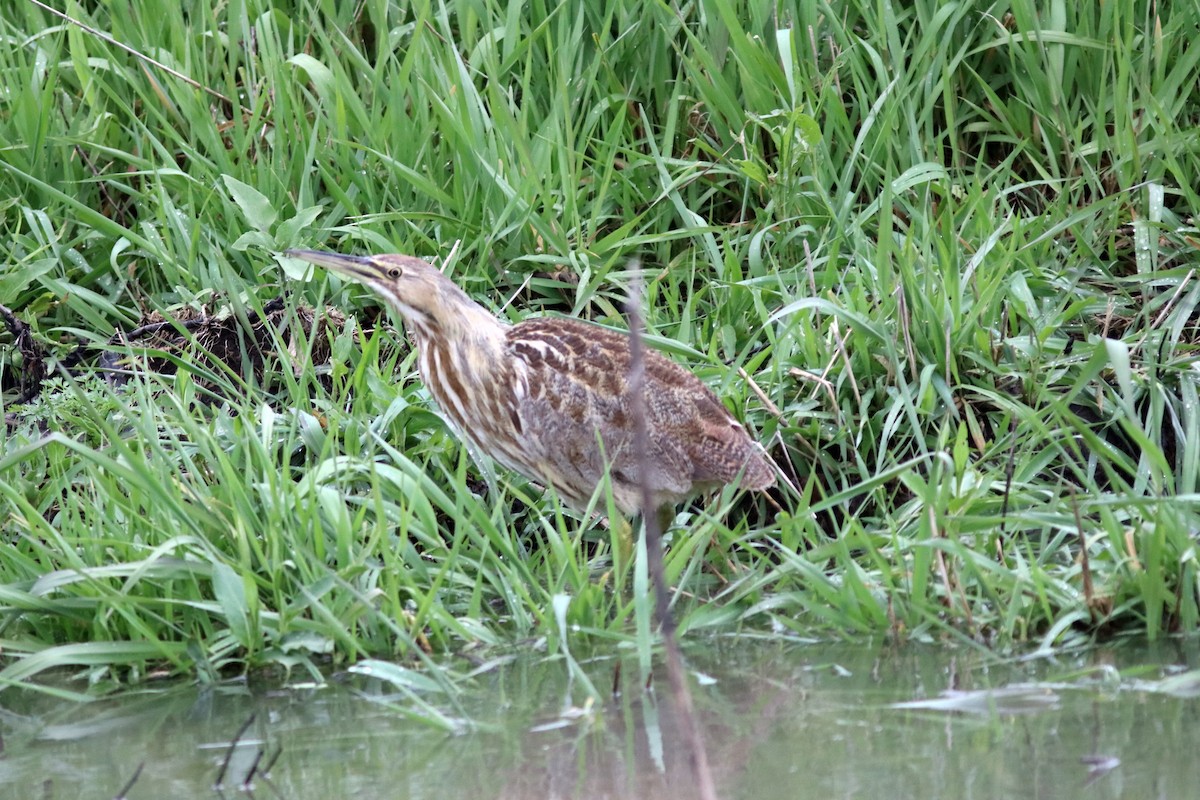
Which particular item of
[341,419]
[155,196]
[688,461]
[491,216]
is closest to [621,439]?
[688,461]

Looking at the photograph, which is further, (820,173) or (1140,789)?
(820,173)

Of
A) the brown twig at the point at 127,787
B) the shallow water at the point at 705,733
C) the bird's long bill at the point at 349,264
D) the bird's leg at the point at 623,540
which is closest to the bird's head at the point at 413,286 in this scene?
the bird's long bill at the point at 349,264

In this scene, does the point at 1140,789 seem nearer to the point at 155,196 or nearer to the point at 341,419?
the point at 341,419

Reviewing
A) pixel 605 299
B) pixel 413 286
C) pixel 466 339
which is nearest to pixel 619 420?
pixel 466 339

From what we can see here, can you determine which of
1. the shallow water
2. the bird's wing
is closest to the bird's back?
the bird's wing

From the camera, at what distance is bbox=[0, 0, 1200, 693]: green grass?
129 inches

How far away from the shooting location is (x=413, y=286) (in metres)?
4.00

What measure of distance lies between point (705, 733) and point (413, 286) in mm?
1594

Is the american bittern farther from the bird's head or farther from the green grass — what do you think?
the green grass

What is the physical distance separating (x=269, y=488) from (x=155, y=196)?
178 cm

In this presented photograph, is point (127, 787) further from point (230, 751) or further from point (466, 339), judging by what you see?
point (466, 339)

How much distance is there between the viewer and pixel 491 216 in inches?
186

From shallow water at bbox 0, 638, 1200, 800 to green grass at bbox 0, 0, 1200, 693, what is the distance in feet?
0.39

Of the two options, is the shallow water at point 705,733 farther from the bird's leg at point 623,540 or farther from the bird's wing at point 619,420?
the bird's wing at point 619,420
